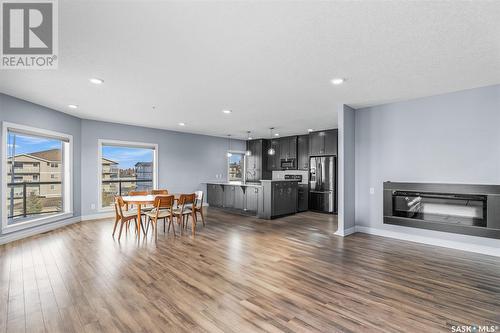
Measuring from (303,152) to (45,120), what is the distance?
7339 mm

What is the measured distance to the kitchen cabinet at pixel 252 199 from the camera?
676 cm

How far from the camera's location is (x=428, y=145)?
425 cm

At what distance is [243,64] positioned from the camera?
2.96 meters

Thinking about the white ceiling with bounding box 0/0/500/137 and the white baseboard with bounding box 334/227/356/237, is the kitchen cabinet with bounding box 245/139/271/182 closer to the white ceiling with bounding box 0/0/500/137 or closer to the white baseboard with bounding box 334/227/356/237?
the white ceiling with bounding box 0/0/500/137

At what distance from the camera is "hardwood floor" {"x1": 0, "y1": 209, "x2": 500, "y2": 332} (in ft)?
6.69

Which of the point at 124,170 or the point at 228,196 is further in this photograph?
the point at 228,196

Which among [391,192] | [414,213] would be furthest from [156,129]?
[414,213]

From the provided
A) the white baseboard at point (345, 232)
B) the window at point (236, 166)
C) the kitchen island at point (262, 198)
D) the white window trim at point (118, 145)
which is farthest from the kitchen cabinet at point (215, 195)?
the white baseboard at point (345, 232)

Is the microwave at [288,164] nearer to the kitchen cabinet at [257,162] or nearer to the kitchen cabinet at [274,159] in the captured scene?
the kitchen cabinet at [274,159]

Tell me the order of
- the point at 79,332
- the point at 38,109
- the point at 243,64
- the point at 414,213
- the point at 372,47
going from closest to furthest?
the point at 79,332, the point at 372,47, the point at 243,64, the point at 414,213, the point at 38,109

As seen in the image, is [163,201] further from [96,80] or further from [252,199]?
[252,199]

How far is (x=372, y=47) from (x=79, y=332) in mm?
3894

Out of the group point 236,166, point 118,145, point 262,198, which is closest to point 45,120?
point 118,145

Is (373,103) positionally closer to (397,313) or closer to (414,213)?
(414,213)
